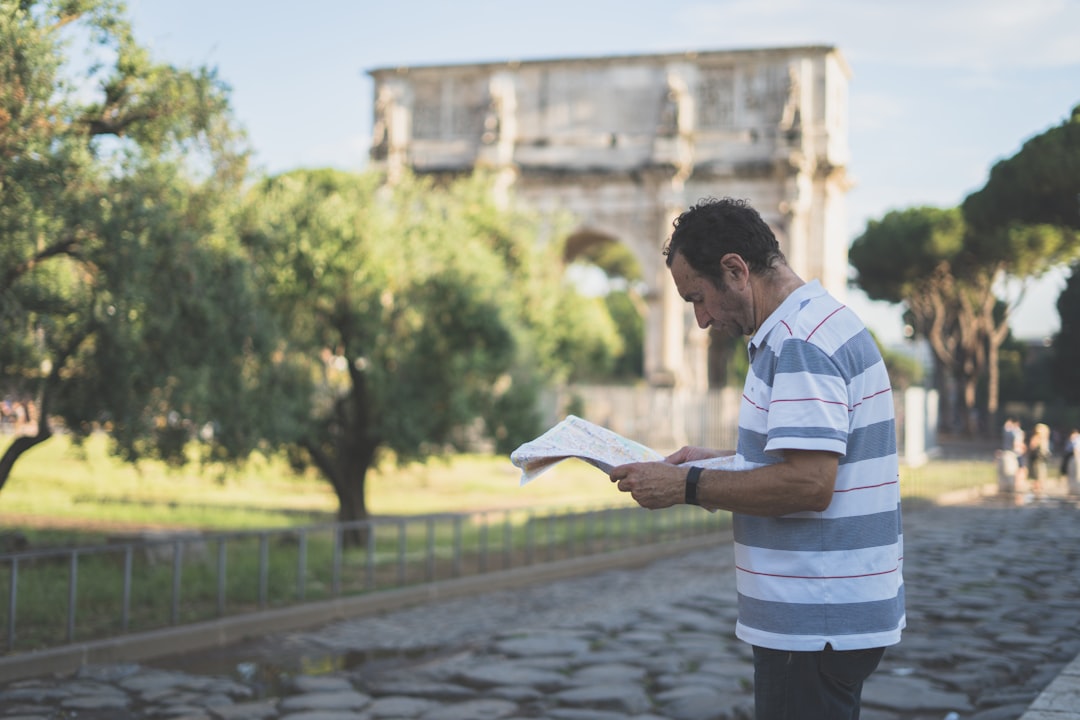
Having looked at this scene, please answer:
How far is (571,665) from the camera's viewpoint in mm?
7480

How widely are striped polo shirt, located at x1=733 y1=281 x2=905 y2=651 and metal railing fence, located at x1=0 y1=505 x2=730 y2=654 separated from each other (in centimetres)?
546

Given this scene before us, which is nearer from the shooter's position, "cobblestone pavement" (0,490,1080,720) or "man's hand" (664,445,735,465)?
"man's hand" (664,445,735,465)

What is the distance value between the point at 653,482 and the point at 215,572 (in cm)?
864

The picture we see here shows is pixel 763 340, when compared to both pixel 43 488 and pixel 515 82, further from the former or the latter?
pixel 515 82

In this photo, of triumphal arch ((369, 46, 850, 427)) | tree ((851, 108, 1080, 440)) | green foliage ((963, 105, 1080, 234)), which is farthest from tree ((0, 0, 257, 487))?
tree ((851, 108, 1080, 440))

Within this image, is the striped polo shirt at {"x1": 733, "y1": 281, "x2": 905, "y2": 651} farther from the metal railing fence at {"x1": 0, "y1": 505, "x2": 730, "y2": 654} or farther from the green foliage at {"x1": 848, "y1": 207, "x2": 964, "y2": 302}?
the green foliage at {"x1": 848, "y1": 207, "x2": 964, "y2": 302}

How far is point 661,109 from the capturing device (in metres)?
34.4

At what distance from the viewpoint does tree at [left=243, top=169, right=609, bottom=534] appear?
13281 mm

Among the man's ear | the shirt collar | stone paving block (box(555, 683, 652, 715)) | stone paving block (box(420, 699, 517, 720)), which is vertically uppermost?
the man's ear

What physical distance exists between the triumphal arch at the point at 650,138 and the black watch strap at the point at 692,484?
104ft

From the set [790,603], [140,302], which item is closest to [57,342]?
[140,302]

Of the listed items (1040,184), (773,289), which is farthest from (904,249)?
(773,289)

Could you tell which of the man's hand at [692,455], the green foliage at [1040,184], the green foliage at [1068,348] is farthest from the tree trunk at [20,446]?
the green foliage at [1068,348]

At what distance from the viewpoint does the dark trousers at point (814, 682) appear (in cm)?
279
